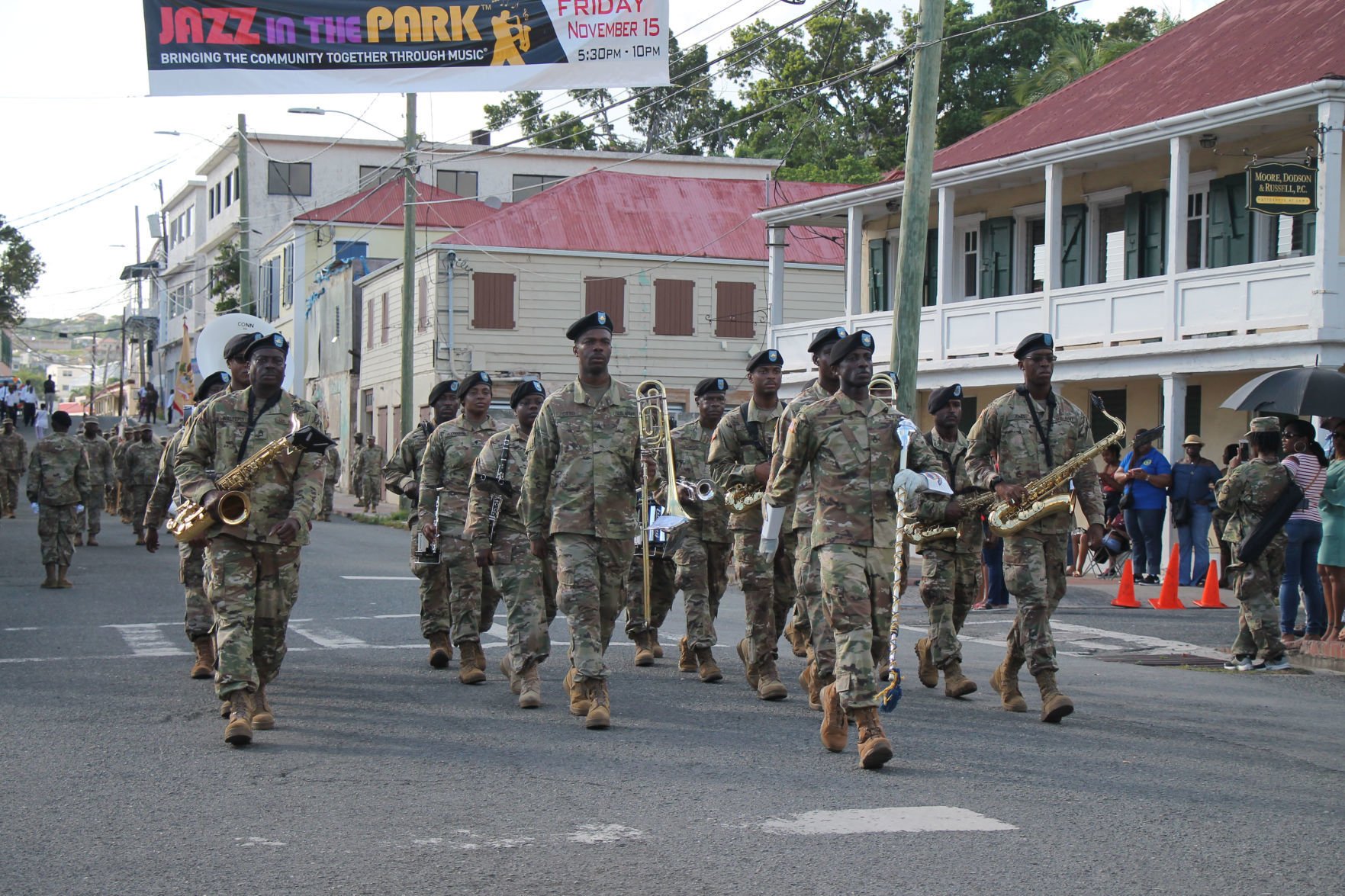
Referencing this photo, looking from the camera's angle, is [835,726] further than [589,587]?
No

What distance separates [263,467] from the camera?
28.4ft

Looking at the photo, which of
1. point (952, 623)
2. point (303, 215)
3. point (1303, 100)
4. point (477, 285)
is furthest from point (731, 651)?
point (303, 215)

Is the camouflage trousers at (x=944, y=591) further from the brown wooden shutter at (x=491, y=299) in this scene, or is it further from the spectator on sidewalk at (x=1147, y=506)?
the brown wooden shutter at (x=491, y=299)

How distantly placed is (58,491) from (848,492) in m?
13.5

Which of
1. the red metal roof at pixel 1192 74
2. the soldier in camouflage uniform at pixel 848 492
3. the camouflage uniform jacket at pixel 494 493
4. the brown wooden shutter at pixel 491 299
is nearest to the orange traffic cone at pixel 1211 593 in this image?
the red metal roof at pixel 1192 74

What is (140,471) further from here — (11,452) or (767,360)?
(767,360)

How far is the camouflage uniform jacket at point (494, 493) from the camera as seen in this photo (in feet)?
32.6

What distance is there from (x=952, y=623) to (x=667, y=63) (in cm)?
780

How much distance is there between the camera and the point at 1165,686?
11.1 metres

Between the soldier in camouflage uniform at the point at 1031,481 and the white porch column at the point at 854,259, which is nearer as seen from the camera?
the soldier in camouflage uniform at the point at 1031,481

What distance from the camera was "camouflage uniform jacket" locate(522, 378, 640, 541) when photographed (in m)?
8.93

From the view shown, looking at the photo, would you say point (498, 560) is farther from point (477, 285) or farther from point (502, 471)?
point (477, 285)

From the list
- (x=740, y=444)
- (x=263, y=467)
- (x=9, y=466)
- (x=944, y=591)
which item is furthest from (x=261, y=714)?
(x=9, y=466)

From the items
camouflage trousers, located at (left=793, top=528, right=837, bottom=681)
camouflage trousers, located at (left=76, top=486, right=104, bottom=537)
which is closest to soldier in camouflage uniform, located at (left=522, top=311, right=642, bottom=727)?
camouflage trousers, located at (left=793, top=528, right=837, bottom=681)
